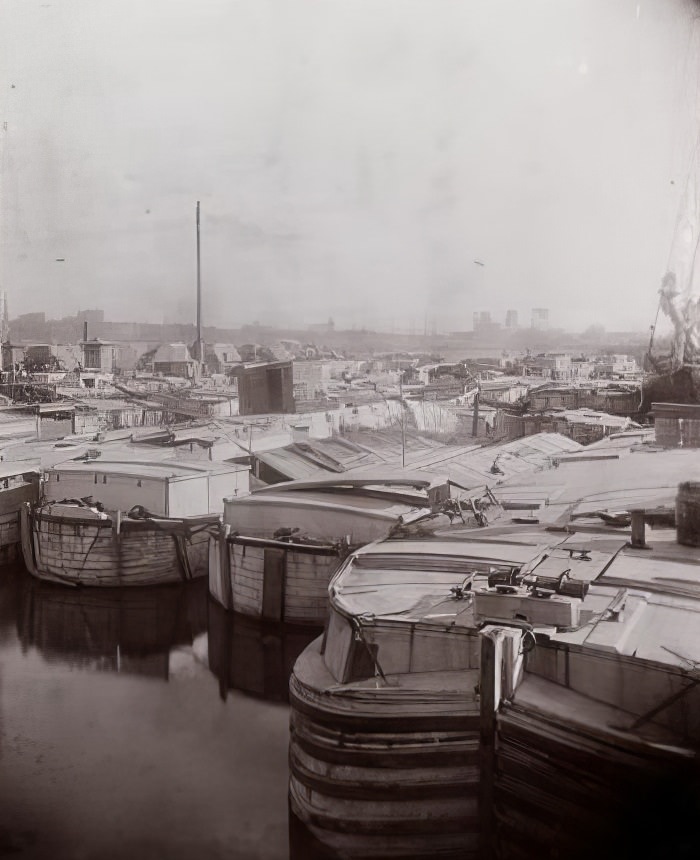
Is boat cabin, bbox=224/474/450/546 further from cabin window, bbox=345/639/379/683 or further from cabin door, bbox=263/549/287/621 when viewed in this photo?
cabin window, bbox=345/639/379/683

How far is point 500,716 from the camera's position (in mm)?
2385

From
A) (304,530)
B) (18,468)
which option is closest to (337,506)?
(304,530)

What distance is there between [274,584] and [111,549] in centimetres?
139

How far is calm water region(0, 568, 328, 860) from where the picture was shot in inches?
112

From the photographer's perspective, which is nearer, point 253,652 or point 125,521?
point 253,652

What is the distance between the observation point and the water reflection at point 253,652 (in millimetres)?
4219

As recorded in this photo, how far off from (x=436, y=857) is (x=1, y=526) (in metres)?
4.22

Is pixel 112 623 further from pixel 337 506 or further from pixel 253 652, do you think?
pixel 337 506

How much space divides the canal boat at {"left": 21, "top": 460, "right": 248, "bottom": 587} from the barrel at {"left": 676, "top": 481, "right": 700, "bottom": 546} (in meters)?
2.56

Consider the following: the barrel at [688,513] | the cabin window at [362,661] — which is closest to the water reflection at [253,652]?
the cabin window at [362,661]

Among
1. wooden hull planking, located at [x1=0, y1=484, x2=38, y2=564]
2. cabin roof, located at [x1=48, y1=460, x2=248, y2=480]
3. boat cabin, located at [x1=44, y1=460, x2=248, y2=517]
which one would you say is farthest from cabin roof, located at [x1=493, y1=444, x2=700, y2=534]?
wooden hull planking, located at [x1=0, y1=484, x2=38, y2=564]

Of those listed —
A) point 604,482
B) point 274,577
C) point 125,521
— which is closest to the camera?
point 604,482

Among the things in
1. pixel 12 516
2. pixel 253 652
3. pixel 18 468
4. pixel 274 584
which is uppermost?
pixel 18 468

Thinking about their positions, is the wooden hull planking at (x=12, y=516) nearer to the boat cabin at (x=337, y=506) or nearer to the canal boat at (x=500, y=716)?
the boat cabin at (x=337, y=506)
